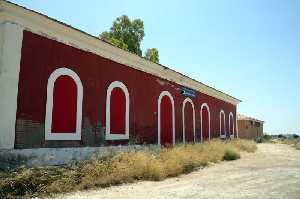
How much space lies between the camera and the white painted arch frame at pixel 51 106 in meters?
9.60

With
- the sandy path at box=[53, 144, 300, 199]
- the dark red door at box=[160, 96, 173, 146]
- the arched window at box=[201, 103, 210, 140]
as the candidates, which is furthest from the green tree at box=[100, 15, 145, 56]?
the sandy path at box=[53, 144, 300, 199]

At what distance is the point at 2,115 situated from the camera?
27.4ft

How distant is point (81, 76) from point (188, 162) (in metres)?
4.78

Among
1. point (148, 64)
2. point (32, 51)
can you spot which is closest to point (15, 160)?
point (32, 51)

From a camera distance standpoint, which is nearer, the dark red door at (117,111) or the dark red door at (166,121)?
the dark red door at (117,111)

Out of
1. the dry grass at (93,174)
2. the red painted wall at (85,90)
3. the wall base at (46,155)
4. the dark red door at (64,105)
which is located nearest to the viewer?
the dry grass at (93,174)

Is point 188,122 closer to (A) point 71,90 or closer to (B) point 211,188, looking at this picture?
(A) point 71,90

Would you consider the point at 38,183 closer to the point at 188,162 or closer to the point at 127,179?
the point at 127,179

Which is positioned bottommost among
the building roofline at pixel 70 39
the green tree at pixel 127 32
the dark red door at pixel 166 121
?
the dark red door at pixel 166 121

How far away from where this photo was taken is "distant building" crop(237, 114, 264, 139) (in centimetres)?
4047

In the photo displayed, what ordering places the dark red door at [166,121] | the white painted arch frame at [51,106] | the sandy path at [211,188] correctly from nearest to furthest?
the sandy path at [211,188]
the white painted arch frame at [51,106]
the dark red door at [166,121]

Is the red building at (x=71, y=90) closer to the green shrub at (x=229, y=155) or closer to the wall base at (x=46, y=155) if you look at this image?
the wall base at (x=46, y=155)

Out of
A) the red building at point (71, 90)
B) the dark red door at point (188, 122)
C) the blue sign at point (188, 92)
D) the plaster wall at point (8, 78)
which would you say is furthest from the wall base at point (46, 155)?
the blue sign at point (188, 92)

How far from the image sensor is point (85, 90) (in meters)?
11.0
